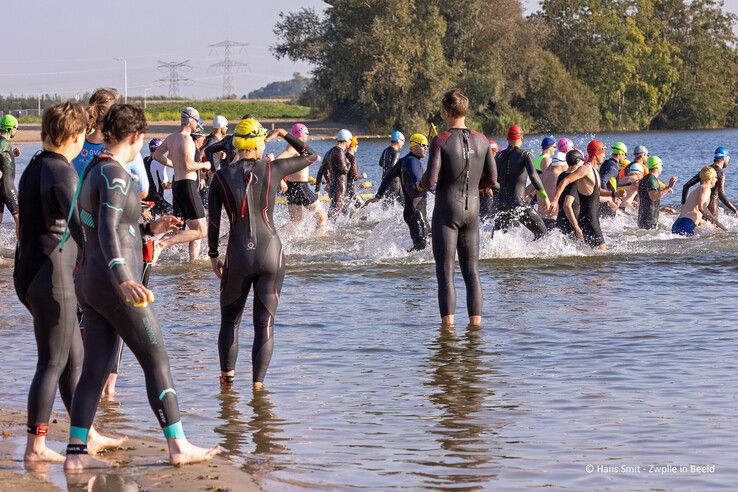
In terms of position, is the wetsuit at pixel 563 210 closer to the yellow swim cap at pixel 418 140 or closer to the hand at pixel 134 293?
the yellow swim cap at pixel 418 140

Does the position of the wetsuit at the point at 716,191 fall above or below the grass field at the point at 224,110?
below

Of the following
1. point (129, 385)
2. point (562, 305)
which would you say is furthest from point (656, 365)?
point (129, 385)

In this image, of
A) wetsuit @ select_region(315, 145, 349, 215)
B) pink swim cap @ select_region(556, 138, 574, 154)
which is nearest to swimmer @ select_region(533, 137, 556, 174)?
pink swim cap @ select_region(556, 138, 574, 154)

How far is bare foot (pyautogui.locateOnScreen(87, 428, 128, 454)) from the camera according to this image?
5684mm

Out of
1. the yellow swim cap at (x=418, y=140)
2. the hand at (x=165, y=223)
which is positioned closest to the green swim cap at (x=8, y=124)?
the yellow swim cap at (x=418, y=140)

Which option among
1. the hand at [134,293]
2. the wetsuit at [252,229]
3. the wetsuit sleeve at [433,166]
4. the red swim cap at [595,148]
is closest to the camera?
the hand at [134,293]

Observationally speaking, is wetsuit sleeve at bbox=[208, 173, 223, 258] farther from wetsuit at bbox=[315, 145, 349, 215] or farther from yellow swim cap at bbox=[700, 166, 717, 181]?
wetsuit at bbox=[315, 145, 349, 215]

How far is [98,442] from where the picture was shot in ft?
18.8

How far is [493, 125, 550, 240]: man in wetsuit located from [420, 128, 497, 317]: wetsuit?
4.25 meters

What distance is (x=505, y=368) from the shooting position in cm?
805

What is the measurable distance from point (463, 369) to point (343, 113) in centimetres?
6255

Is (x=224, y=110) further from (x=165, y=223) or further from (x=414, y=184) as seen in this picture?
(x=165, y=223)

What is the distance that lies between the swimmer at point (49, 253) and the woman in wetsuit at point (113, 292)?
87 mm

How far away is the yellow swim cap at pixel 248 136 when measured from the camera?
22.4ft
